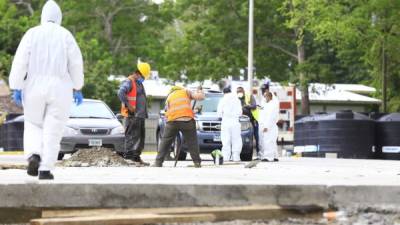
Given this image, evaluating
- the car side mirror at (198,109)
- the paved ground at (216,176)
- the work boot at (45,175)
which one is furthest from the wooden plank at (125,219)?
the car side mirror at (198,109)

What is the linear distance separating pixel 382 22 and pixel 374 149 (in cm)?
774

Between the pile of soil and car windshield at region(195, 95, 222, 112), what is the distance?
609cm

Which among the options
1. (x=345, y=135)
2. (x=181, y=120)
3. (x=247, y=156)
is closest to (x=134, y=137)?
(x=181, y=120)

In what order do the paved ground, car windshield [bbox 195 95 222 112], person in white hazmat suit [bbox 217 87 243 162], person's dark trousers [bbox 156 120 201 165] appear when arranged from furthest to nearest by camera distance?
car windshield [bbox 195 95 222 112] < person in white hazmat suit [bbox 217 87 243 162] < person's dark trousers [bbox 156 120 201 165] < the paved ground

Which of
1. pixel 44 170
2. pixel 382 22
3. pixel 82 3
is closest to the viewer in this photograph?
pixel 44 170

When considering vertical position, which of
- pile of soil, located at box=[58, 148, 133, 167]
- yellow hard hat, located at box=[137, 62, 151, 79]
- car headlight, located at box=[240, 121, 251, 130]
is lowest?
pile of soil, located at box=[58, 148, 133, 167]

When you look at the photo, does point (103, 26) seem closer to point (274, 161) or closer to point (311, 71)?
point (311, 71)

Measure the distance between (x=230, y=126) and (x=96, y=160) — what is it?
16.2 ft

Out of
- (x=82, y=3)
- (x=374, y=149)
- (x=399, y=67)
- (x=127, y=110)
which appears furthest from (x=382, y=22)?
(x=82, y=3)

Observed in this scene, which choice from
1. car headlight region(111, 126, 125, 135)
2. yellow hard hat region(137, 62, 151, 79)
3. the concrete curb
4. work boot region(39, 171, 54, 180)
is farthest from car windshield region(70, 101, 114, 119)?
the concrete curb

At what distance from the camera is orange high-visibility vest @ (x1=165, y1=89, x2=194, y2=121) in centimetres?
1816

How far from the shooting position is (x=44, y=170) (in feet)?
37.2

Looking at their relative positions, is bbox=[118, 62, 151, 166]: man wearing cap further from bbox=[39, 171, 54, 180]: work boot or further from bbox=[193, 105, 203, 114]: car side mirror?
bbox=[39, 171, 54, 180]: work boot

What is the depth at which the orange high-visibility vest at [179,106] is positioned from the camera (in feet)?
59.6
